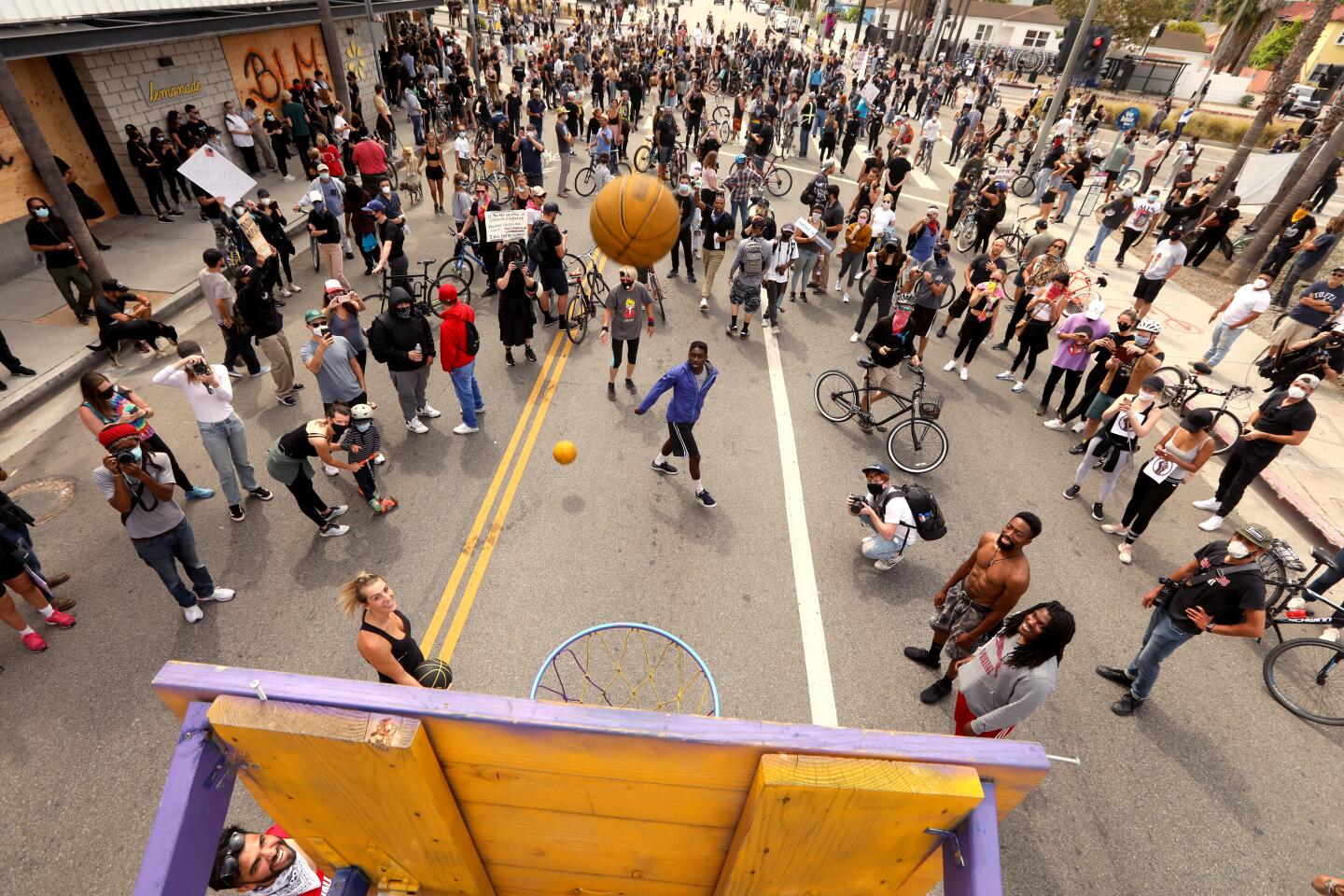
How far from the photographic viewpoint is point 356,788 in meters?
1.87

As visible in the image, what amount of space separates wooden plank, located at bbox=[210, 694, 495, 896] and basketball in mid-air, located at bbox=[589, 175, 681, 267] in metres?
5.31

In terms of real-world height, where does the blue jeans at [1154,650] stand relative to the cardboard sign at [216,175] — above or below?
below

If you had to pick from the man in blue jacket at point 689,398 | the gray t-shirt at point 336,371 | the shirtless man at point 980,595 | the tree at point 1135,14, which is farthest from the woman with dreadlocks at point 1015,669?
the tree at point 1135,14

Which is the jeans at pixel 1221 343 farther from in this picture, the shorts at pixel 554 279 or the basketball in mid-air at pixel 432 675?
the basketball in mid-air at pixel 432 675

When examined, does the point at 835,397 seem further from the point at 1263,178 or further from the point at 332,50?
the point at 332,50

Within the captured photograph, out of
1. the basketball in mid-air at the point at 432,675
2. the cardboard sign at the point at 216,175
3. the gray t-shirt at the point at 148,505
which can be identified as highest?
the cardboard sign at the point at 216,175

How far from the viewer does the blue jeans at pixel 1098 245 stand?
14930 mm

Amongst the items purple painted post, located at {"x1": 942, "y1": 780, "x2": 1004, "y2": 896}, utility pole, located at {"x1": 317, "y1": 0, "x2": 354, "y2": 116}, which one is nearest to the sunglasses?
purple painted post, located at {"x1": 942, "y1": 780, "x2": 1004, "y2": 896}

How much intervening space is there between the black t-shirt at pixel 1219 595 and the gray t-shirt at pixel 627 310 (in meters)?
6.75

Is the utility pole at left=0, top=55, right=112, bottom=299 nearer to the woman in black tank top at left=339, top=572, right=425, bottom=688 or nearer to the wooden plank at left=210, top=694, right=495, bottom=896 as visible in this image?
the woman in black tank top at left=339, top=572, right=425, bottom=688

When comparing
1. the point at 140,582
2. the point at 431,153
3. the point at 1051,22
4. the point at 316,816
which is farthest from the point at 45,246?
the point at 1051,22

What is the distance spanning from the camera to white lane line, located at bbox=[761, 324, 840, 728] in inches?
225

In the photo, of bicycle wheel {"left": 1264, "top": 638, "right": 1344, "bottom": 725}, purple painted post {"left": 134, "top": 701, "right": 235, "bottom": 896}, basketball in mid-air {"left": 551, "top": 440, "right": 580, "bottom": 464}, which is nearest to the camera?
purple painted post {"left": 134, "top": 701, "right": 235, "bottom": 896}

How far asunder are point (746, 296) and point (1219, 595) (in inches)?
304
